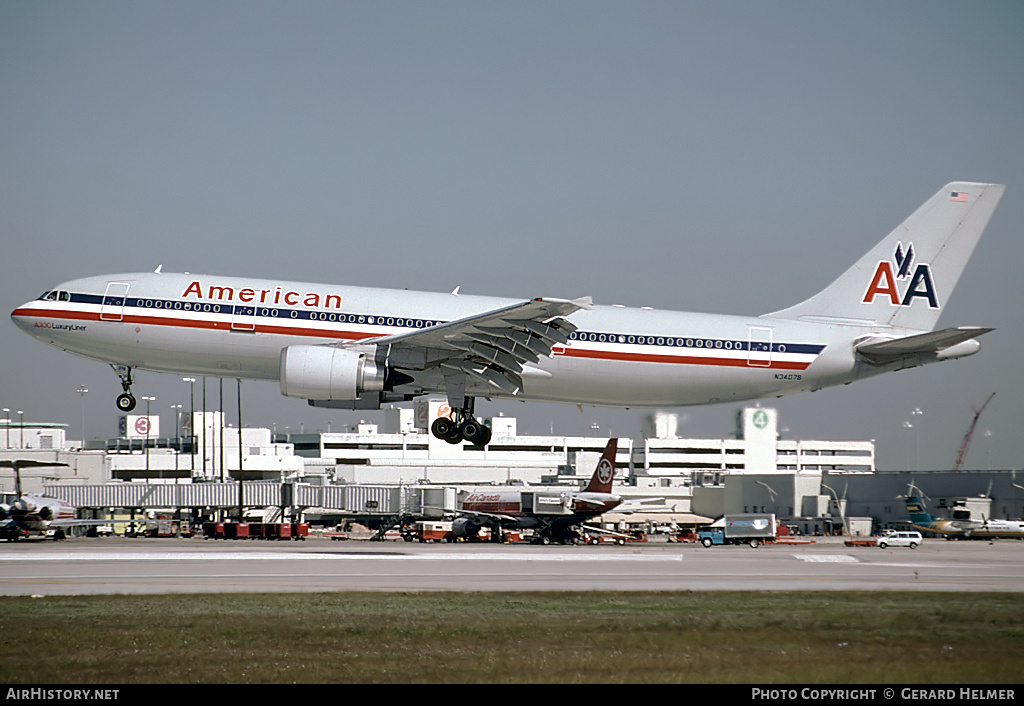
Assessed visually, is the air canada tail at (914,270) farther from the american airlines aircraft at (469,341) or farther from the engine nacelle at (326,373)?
the engine nacelle at (326,373)

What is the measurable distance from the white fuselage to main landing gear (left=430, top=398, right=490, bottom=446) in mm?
876

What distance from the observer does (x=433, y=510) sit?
7919 cm

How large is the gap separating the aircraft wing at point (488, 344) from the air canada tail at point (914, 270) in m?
10.1

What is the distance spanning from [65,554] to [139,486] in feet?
138

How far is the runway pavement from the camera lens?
29094 millimetres

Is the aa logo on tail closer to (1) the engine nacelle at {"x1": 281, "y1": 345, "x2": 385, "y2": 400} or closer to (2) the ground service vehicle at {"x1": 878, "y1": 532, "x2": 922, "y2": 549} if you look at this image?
(1) the engine nacelle at {"x1": 281, "y1": 345, "x2": 385, "y2": 400}

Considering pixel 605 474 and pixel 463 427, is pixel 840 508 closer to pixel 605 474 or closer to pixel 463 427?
pixel 605 474

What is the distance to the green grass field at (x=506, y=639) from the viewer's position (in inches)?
630

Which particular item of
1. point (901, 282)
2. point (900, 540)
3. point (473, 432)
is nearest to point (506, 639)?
point (473, 432)

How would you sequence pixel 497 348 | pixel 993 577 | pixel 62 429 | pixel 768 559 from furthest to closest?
1. pixel 62 429
2. pixel 768 559
3. pixel 497 348
4. pixel 993 577

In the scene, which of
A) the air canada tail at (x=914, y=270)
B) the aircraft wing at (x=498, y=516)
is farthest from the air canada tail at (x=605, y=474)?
the air canada tail at (x=914, y=270)

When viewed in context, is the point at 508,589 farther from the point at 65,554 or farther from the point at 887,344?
the point at 65,554

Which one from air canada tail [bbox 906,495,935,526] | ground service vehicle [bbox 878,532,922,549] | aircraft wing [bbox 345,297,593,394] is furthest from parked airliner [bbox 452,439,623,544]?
aircraft wing [bbox 345,297,593,394]
